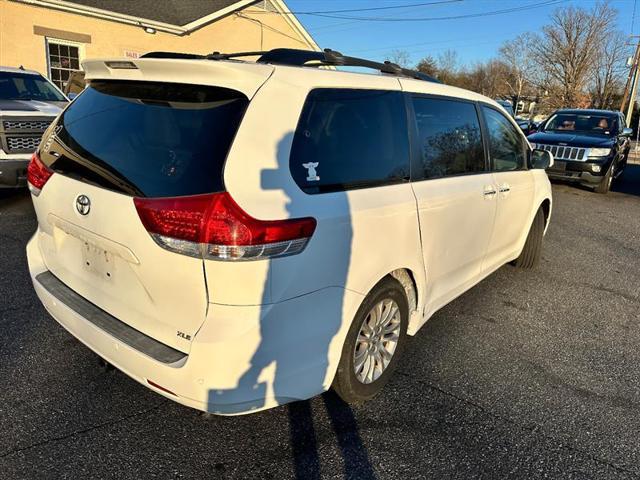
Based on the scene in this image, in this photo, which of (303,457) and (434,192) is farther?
(434,192)

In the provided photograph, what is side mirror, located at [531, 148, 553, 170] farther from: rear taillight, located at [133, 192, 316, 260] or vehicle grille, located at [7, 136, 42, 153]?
vehicle grille, located at [7, 136, 42, 153]

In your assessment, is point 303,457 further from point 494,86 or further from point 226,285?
point 494,86

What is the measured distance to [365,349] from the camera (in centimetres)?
277

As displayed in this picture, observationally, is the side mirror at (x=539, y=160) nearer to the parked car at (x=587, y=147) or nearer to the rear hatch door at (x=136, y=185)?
the rear hatch door at (x=136, y=185)

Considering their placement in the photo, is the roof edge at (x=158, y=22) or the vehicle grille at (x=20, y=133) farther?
the roof edge at (x=158, y=22)

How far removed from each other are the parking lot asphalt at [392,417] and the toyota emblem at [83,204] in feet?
3.63

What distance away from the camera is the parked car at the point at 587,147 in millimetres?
10477

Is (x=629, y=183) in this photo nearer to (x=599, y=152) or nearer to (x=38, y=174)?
(x=599, y=152)

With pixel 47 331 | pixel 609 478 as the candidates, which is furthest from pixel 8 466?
pixel 609 478

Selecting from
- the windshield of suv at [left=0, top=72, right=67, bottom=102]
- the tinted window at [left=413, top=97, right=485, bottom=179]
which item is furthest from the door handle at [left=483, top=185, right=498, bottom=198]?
the windshield of suv at [left=0, top=72, right=67, bottom=102]

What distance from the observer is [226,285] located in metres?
1.98

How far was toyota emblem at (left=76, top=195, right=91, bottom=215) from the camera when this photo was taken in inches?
90.2

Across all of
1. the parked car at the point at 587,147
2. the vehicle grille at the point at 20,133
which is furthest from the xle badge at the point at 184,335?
the parked car at the point at 587,147

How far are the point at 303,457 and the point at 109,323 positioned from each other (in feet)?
3.76
